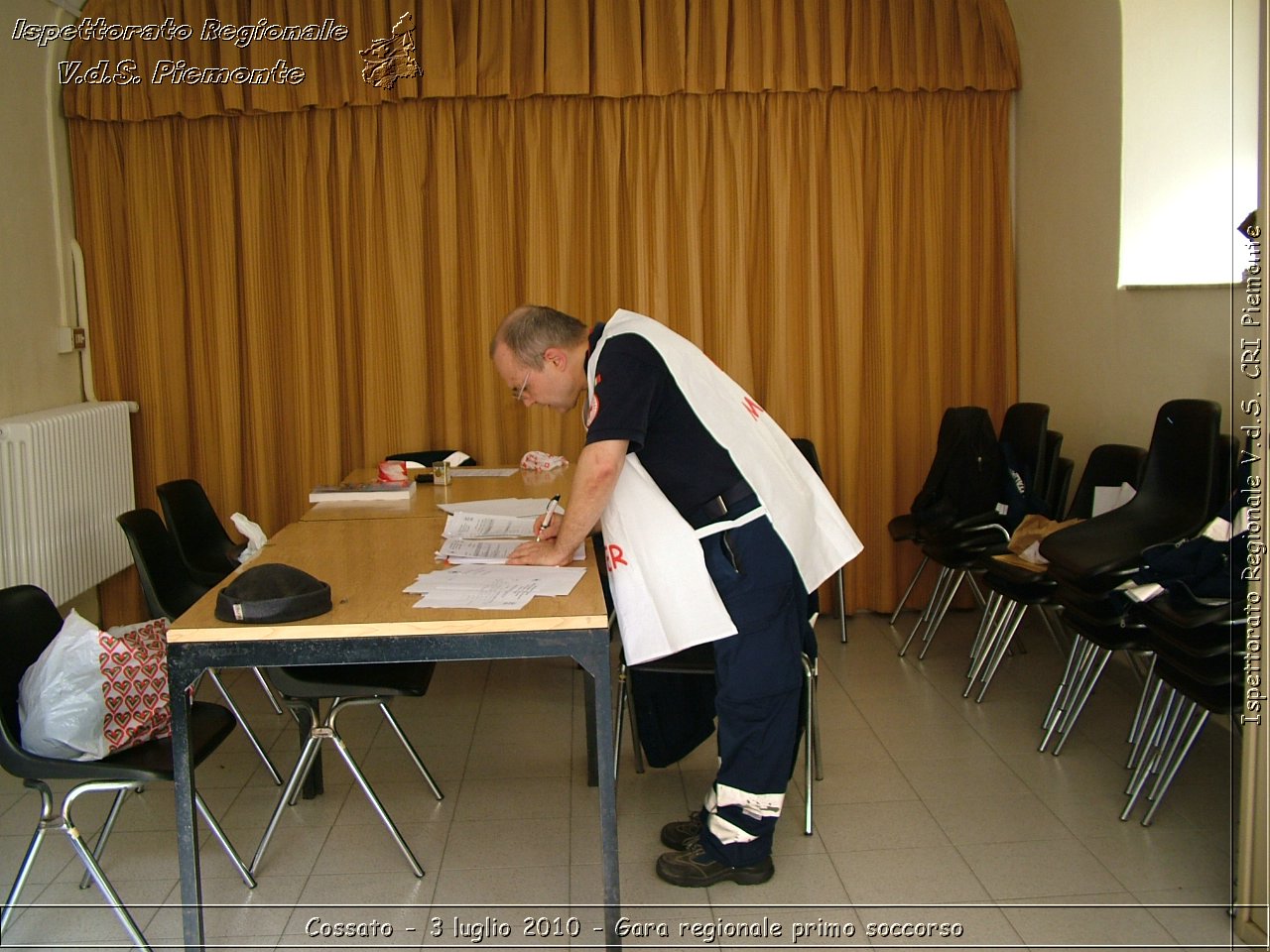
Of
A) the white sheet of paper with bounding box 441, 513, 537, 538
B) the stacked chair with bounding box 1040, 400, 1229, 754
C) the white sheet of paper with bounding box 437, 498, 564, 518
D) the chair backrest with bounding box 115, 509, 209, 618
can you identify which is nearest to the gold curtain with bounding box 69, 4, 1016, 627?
→ the white sheet of paper with bounding box 437, 498, 564, 518

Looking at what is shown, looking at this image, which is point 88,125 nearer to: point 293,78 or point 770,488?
point 293,78

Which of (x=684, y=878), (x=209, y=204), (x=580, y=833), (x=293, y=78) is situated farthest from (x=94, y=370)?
(x=684, y=878)

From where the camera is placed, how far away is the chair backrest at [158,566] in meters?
3.38

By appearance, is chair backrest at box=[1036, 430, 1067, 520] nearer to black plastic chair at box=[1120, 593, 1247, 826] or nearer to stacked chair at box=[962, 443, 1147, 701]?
stacked chair at box=[962, 443, 1147, 701]

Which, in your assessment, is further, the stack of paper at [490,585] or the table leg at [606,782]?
the stack of paper at [490,585]

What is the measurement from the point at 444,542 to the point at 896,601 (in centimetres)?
277

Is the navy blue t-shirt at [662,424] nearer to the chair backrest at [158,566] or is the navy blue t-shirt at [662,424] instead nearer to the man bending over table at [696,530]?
the man bending over table at [696,530]

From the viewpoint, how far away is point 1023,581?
12.6 feet

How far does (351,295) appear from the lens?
201 inches

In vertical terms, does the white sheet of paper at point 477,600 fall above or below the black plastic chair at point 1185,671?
above

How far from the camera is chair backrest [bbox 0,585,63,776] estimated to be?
2463mm

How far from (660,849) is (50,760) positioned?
A: 1484mm

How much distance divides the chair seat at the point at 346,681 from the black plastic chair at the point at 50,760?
195 millimetres

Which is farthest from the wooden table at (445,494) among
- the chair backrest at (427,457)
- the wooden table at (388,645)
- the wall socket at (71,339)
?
the wall socket at (71,339)
